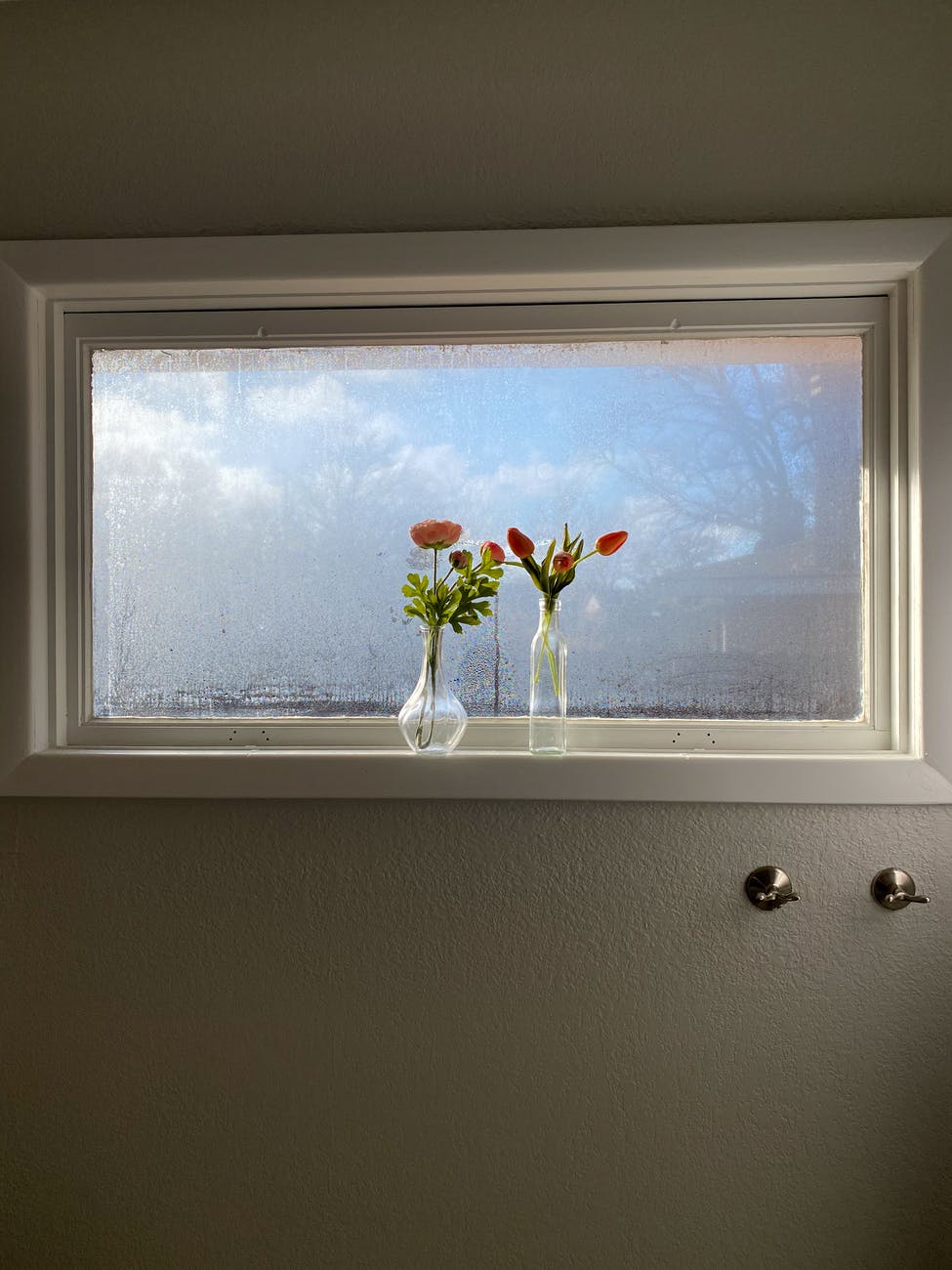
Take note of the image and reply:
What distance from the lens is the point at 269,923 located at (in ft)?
3.91

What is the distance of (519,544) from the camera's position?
3.76 feet

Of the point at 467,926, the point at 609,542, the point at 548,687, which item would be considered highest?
the point at 609,542

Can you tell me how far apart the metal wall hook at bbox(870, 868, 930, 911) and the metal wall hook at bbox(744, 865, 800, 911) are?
0.11m

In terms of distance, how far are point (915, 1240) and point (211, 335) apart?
1.64 meters

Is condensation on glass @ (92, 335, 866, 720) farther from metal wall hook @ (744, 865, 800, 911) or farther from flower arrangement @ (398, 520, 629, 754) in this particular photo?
metal wall hook @ (744, 865, 800, 911)

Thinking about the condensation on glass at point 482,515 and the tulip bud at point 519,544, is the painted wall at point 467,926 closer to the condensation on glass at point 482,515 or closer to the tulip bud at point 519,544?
the condensation on glass at point 482,515

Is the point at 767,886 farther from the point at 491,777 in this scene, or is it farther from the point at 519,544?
the point at 519,544

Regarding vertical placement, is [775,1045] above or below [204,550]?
below

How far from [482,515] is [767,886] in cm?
67

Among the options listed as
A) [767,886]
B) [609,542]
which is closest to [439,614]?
[609,542]

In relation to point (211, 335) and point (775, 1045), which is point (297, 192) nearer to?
point (211, 335)

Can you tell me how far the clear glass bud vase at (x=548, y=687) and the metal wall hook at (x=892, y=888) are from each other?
1.54 ft

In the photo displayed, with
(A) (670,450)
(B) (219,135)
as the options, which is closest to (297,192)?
(B) (219,135)

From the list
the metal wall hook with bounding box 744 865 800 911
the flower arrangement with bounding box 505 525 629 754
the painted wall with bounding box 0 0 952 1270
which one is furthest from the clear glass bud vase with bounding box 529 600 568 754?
the metal wall hook with bounding box 744 865 800 911
